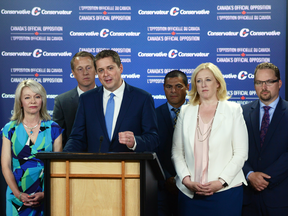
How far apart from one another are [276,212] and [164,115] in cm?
143

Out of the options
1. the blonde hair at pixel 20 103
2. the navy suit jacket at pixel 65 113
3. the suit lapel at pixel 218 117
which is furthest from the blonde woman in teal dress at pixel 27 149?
the suit lapel at pixel 218 117

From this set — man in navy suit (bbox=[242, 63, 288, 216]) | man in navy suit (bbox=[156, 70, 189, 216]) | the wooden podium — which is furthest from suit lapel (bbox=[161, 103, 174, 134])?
the wooden podium

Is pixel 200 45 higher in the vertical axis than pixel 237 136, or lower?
higher

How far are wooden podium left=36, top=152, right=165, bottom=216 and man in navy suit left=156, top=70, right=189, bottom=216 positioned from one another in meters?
1.46

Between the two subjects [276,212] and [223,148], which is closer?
[223,148]

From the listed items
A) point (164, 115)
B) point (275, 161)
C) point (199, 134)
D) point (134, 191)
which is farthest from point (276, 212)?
point (134, 191)

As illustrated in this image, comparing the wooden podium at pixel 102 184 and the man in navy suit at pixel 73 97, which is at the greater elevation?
the man in navy suit at pixel 73 97

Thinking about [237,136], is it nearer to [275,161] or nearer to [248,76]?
[275,161]

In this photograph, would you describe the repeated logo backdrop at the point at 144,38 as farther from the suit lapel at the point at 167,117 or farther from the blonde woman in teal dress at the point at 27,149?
the blonde woman in teal dress at the point at 27,149

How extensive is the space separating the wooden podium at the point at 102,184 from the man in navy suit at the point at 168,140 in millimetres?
1461

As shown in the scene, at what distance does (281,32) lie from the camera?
445 cm

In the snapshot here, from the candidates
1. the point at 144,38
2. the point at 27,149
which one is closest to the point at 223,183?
the point at 27,149

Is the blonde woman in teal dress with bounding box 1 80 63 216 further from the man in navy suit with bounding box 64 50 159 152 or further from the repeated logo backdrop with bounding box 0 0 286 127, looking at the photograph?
the repeated logo backdrop with bounding box 0 0 286 127

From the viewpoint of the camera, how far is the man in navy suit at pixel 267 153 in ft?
9.18
